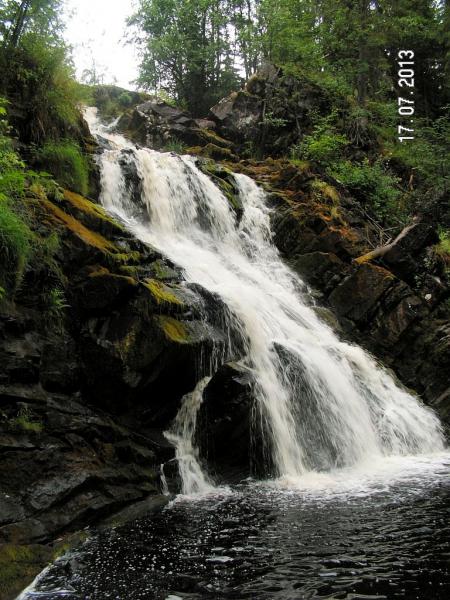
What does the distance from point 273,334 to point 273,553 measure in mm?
5486

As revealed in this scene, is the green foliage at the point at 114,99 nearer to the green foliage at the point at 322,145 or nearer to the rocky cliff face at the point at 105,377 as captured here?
the green foliage at the point at 322,145

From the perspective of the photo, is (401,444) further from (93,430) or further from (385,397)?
(93,430)

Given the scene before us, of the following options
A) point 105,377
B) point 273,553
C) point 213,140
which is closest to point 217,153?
point 213,140

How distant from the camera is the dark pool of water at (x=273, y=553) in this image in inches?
153

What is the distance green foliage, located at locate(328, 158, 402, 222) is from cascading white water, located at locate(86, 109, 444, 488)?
3852 mm

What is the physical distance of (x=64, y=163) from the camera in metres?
9.78

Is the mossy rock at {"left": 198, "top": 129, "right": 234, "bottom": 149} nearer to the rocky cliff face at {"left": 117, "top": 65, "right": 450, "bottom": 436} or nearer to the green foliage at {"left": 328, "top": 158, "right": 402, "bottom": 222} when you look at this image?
the rocky cliff face at {"left": 117, "top": 65, "right": 450, "bottom": 436}

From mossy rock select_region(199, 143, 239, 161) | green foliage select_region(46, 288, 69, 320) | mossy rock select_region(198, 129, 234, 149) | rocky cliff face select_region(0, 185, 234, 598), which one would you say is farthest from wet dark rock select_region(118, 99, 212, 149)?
green foliage select_region(46, 288, 69, 320)

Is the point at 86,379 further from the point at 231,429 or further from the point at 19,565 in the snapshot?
the point at 19,565

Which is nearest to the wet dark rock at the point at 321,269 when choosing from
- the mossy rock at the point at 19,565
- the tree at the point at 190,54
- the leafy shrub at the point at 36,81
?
the leafy shrub at the point at 36,81

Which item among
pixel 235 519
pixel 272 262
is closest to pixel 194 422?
pixel 235 519

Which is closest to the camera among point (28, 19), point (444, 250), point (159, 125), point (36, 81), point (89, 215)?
point (89, 215)

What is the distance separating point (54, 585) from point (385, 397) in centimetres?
792

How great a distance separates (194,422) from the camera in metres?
7.66
